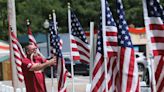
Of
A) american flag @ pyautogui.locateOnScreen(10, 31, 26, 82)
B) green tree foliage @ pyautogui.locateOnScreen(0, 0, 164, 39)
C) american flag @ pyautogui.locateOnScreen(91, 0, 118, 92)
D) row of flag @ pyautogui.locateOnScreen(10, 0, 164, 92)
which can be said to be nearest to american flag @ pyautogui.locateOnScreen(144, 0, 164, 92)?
row of flag @ pyautogui.locateOnScreen(10, 0, 164, 92)

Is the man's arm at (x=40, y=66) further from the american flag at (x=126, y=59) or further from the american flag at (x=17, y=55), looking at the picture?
the american flag at (x=17, y=55)

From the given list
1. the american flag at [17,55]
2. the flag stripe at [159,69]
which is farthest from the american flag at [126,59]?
the american flag at [17,55]

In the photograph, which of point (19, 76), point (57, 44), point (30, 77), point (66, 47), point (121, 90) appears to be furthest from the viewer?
point (66, 47)

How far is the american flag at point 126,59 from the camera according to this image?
361 inches

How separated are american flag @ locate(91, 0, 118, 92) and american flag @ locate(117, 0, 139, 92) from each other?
2.59ft

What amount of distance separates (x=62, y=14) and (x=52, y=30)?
3478 centimetres

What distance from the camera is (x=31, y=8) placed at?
4938 cm

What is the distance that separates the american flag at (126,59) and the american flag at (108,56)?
79 centimetres

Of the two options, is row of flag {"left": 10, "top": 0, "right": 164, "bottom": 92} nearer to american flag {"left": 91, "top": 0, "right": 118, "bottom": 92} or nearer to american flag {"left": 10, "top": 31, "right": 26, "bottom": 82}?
american flag {"left": 91, "top": 0, "right": 118, "bottom": 92}

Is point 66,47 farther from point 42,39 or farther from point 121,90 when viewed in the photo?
point 121,90

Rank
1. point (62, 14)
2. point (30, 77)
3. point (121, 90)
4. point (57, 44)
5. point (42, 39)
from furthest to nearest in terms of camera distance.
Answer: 1. point (62, 14)
2. point (42, 39)
3. point (57, 44)
4. point (30, 77)
5. point (121, 90)

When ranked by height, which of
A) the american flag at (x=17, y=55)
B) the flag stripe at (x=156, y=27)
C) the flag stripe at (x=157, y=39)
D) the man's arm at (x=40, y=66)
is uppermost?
the flag stripe at (x=156, y=27)

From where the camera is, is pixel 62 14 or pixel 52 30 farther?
pixel 62 14

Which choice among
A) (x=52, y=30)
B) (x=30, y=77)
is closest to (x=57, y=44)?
(x=52, y=30)
